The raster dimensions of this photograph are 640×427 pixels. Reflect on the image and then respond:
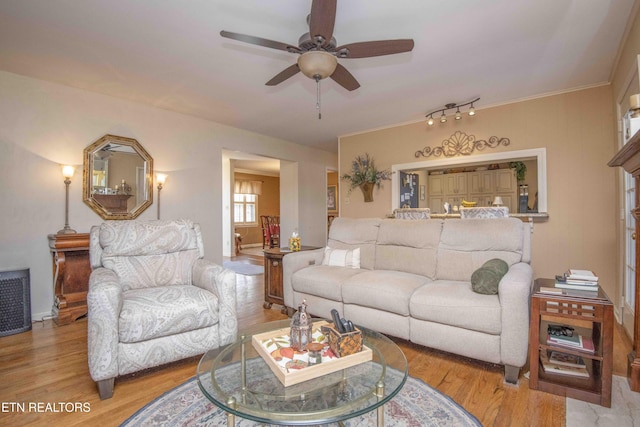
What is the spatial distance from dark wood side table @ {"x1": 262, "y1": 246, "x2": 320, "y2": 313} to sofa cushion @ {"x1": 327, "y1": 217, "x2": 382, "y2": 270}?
59cm

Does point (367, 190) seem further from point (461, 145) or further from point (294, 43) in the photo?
point (294, 43)

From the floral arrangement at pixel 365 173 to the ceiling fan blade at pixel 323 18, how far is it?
346cm

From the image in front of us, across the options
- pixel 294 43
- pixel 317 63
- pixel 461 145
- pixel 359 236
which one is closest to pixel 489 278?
pixel 359 236

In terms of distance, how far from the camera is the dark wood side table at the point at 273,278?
11.1 feet

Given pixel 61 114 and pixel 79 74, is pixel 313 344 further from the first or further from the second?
pixel 61 114

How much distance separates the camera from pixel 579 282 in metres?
1.88

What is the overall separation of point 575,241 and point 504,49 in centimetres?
242

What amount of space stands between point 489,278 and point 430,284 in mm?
482

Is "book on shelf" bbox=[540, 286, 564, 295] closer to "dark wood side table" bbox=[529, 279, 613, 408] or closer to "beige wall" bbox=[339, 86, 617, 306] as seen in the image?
"dark wood side table" bbox=[529, 279, 613, 408]

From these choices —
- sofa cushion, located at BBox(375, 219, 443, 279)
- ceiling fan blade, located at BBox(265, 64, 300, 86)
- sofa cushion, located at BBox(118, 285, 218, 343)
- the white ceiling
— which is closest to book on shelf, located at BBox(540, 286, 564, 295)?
sofa cushion, located at BBox(375, 219, 443, 279)

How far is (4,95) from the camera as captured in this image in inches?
123

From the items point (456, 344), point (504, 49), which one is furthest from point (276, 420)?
point (504, 49)

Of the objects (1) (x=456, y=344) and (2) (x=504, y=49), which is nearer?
(1) (x=456, y=344)

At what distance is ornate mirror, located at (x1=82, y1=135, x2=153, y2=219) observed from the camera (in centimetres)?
368
